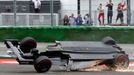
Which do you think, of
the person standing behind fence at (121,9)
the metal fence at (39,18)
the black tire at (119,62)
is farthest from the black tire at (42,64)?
the person standing behind fence at (121,9)

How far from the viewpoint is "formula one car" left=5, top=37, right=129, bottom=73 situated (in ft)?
35.6

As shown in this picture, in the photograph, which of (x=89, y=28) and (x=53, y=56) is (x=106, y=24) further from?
(x=53, y=56)

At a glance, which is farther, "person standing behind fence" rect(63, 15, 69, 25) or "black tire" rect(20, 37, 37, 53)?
"person standing behind fence" rect(63, 15, 69, 25)

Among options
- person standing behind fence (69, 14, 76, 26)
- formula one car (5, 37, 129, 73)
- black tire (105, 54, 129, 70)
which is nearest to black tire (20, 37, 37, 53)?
formula one car (5, 37, 129, 73)

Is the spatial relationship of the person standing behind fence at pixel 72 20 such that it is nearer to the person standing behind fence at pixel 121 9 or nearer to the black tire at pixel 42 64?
the person standing behind fence at pixel 121 9

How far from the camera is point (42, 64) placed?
1072cm

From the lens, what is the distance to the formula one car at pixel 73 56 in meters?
10.8

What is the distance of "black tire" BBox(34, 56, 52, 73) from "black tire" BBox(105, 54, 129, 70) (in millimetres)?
1541

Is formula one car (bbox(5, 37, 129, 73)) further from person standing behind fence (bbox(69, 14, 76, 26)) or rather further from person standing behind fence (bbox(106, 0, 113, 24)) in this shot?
person standing behind fence (bbox(106, 0, 113, 24))

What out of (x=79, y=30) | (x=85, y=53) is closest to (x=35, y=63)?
(x=85, y=53)

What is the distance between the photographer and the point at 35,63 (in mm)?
10703

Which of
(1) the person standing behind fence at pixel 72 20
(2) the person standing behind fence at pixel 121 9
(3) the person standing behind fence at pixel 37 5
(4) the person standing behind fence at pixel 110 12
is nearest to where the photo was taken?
(2) the person standing behind fence at pixel 121 9

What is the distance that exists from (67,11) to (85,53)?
12.6 meters

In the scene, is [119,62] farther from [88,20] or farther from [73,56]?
[88,20]
